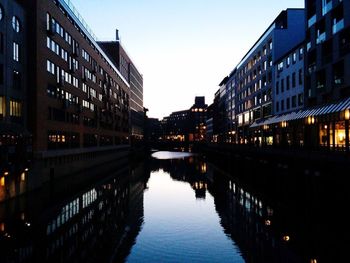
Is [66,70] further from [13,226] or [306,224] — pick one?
[306,224]

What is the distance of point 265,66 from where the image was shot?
9988cm

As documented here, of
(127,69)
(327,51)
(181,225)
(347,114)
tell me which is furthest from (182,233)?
(127,69)

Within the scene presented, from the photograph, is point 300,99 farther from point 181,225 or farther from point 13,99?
point 13,99

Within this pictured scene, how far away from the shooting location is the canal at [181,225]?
26.1 meters

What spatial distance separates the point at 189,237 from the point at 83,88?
5383 cm

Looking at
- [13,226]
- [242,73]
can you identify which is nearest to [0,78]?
[13,226]

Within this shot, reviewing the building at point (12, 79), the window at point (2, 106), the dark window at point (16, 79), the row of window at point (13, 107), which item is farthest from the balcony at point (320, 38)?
the window at point (2, 106)

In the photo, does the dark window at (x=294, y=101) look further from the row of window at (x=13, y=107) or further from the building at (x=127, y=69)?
the building at (x=127, y=69)

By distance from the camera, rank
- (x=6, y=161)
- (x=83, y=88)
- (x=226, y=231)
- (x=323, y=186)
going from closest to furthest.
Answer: (x=226, y=231), (x=6, y=161), (x=323, y=186), (x=83, y=88)

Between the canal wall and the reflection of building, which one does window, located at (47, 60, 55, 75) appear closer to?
the reflection of building

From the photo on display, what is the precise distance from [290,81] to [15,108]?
51.5 metres

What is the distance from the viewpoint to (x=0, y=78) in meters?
43.4

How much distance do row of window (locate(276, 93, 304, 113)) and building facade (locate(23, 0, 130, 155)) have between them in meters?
38.5

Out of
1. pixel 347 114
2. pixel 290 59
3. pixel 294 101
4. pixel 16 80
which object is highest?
pixel 290 59
